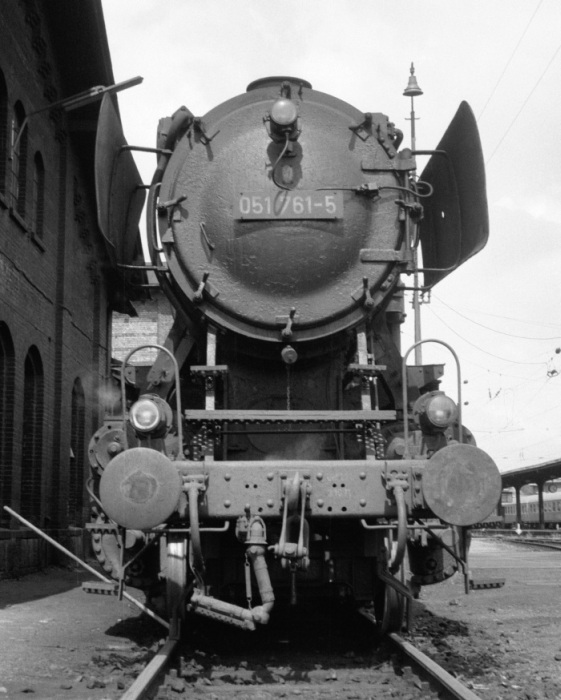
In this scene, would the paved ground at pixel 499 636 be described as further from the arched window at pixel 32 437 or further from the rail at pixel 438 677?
the arched window at pixel 32 437

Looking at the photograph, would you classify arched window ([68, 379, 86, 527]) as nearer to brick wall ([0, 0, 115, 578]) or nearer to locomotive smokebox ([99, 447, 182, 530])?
brick wall ([0, 0, 115, 578])

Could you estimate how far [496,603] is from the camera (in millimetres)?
9039

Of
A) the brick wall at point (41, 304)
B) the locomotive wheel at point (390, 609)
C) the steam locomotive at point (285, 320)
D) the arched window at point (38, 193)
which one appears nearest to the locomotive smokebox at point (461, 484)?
the steam locomotive at point (285, 320)

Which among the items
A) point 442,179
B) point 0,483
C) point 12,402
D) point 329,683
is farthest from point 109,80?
point 329,683

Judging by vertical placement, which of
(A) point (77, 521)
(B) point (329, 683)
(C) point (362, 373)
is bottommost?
(B) point (329, 683)

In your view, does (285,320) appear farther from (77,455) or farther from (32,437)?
(77,455)

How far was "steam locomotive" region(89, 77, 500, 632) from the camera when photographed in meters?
5.58

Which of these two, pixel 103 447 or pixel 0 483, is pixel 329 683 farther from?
pixel 0 483

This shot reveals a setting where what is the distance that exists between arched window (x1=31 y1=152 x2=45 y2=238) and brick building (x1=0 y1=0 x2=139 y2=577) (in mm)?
14

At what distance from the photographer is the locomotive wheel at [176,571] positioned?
213 inches

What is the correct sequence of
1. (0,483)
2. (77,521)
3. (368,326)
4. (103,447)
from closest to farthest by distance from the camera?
(103,447) → (368,326) → (0,483) → (77,521)

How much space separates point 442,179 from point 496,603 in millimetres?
4417

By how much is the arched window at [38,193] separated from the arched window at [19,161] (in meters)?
0.54

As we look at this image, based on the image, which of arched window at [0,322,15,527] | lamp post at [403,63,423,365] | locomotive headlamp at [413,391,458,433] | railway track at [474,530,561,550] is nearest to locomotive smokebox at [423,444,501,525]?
locomotive headlamp at [413,391,458,433]
